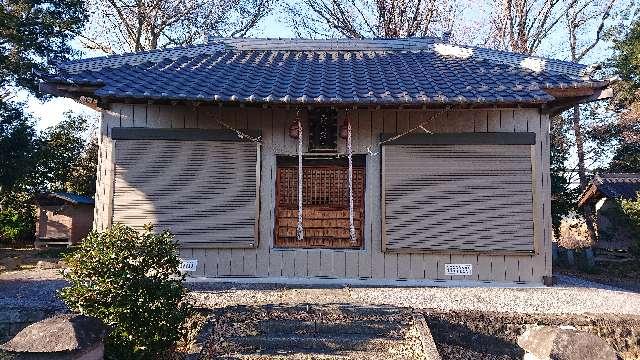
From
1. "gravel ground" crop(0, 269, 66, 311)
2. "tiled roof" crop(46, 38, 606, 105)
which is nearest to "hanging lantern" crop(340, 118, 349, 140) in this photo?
"tiled roof" crop(46, 38, 606, 105)

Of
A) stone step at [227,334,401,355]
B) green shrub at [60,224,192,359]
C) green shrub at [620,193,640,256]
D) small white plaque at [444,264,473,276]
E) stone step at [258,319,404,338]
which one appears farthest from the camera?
green shrub at [620,193,640,256]

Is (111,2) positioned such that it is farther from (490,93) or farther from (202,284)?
(490,93)

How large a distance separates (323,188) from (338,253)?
1.30 meters

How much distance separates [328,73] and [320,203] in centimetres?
274

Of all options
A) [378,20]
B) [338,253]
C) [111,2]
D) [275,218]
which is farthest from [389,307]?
[111,2]

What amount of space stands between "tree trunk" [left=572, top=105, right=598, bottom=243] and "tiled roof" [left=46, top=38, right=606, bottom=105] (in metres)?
8.44

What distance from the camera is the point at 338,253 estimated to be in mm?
8703

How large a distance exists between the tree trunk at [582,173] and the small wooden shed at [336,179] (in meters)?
9.61

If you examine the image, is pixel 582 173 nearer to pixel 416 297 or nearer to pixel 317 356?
pixel 416 297

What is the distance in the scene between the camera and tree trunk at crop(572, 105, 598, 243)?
57.4 ft

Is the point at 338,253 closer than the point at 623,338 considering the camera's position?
No

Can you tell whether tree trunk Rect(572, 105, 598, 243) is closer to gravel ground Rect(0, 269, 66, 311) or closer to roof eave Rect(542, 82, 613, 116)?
roof eave Rect(542, 82, 613, 116)

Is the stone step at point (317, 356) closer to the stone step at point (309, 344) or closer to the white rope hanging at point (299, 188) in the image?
the stone step at point (309, 344)

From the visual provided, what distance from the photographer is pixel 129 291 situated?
4645 mm
